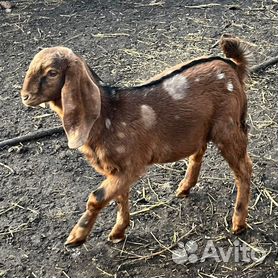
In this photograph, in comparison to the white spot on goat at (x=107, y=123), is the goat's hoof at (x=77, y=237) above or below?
below

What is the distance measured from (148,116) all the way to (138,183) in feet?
3.75

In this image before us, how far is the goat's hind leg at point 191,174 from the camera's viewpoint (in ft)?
14.2

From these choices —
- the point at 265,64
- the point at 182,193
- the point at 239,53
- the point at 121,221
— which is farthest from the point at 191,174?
the point at 265,64

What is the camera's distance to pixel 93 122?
347 cm

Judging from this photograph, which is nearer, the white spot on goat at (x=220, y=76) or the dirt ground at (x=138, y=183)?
the white spot on goat at (x=220, y=76)

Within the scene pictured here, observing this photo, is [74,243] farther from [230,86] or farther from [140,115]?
[230,86]

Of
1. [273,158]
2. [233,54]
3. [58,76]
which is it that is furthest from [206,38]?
[58,76]

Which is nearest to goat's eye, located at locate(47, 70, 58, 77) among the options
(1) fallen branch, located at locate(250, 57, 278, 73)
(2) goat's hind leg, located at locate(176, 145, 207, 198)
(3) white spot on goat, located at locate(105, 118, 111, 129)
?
(3) white spot on goat, located at locate(105, 118, 111, 129)

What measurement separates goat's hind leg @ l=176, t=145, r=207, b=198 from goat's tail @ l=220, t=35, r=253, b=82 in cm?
60

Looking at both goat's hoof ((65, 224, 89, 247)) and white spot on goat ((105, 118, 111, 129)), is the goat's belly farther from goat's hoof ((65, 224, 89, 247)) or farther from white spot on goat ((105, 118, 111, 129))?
goat's hoof ((65, 224, 89, 247))

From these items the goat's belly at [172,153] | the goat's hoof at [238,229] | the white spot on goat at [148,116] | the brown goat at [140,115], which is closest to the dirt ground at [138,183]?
the goat's hoof at [238,229]

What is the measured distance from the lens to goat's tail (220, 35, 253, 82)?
13.0 ft

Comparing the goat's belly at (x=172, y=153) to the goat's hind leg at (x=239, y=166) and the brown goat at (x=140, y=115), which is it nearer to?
the brown goat at (x=140, y=115)

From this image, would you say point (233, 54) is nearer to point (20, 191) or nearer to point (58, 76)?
point (58, 76)
